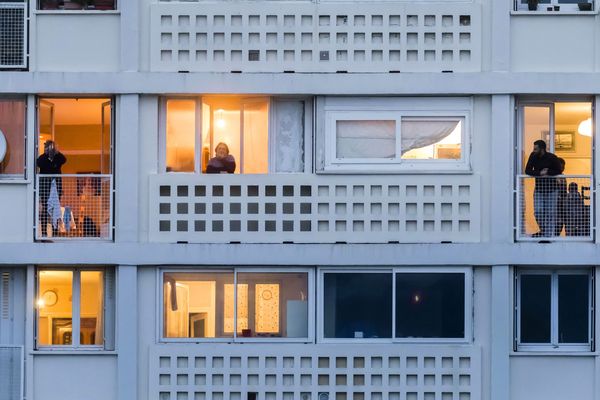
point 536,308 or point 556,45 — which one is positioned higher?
point 556,45

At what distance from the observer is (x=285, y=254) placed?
22.5 m

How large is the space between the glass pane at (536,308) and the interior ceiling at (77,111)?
7.74m

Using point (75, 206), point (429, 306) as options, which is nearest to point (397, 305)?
point (429, 306)

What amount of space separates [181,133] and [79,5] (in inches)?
110

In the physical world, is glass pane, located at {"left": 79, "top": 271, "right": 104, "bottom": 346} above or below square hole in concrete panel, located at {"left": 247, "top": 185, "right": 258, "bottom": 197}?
below

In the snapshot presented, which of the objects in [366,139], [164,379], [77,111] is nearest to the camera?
[164,379]

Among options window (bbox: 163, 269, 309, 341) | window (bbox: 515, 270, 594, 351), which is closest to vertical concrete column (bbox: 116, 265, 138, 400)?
window (bbox: 163, 269, 309, 341)

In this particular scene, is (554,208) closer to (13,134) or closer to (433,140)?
(433,140)

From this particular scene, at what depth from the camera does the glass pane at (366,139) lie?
2288 centimetres

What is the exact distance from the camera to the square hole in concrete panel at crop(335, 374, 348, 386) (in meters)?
22.6

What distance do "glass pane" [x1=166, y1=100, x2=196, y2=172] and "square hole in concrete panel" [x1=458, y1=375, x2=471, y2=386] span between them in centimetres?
570

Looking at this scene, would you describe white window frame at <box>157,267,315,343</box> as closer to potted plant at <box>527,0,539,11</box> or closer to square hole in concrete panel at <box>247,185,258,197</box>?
square hole in concrete panel at <box>247,185,258,197</box>

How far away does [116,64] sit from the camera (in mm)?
22797

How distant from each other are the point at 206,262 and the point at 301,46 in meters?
3.93
